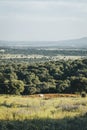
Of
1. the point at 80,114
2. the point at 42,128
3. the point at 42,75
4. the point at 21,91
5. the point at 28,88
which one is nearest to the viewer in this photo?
the point at 42,128

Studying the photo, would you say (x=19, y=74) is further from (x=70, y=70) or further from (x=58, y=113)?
(x=58, y=113)

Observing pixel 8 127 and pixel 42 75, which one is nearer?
pixel 8 127

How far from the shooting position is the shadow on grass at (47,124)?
1892cm

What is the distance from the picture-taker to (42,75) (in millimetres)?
94188

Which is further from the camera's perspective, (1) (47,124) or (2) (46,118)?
(2) (46,118)

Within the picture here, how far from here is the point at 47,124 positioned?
64.7ft

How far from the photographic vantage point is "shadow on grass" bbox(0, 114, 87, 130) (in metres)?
18.9

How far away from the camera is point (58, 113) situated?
23.3 metres

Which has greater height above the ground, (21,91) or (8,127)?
(8,127)

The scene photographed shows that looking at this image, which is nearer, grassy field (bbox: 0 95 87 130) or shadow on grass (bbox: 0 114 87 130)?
shadow on grass (bbox: 0 114 87 130)

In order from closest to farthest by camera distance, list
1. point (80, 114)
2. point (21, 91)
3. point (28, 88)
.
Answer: point (80, 114), point (21, 91), point (28, 88)

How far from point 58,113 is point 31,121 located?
3380mm

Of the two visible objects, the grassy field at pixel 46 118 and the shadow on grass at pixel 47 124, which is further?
the grassy field at pixel 46 118

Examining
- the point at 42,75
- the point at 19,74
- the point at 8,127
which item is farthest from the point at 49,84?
the point at 8,127
